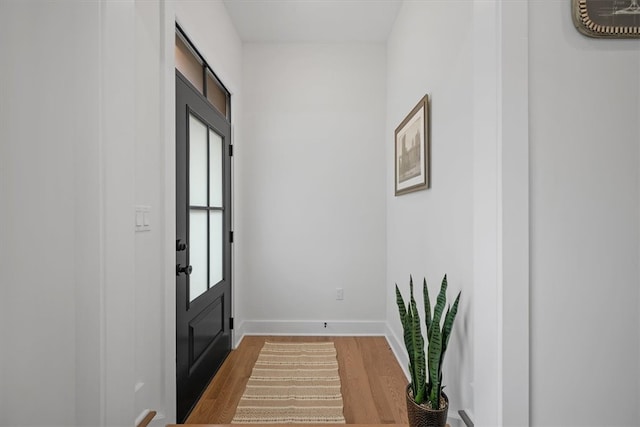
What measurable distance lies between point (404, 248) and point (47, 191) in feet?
7.00

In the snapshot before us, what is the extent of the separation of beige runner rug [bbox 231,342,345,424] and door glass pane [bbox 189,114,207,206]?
4.21 feet

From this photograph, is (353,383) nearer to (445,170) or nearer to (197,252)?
(197,252)

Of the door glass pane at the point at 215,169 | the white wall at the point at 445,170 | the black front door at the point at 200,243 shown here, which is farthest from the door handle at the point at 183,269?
the white wall at the point at 445,170

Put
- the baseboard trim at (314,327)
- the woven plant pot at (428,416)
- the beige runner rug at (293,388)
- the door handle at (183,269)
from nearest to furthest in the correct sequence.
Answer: the woven plant pot at (428,416) < the door handle at (183,269) < the beige runner rug at (293,388) < the baseboard trim at (314,327)

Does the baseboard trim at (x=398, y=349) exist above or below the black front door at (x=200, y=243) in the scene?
below

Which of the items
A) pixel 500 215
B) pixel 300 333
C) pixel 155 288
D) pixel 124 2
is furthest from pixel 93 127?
pixel 300 333

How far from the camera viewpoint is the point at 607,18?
89 cm

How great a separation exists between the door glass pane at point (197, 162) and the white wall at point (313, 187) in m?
0.90

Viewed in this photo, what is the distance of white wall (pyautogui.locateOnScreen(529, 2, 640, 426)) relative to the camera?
893 mm

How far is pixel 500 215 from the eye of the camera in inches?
35.0

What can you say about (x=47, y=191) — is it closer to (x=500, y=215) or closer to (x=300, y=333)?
(x=500, y=215)

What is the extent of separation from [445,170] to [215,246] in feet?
5.60

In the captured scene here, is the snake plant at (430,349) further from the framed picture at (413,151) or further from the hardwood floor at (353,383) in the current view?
the framed picture at (413,151)

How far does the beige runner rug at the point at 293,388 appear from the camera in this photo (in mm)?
1797
